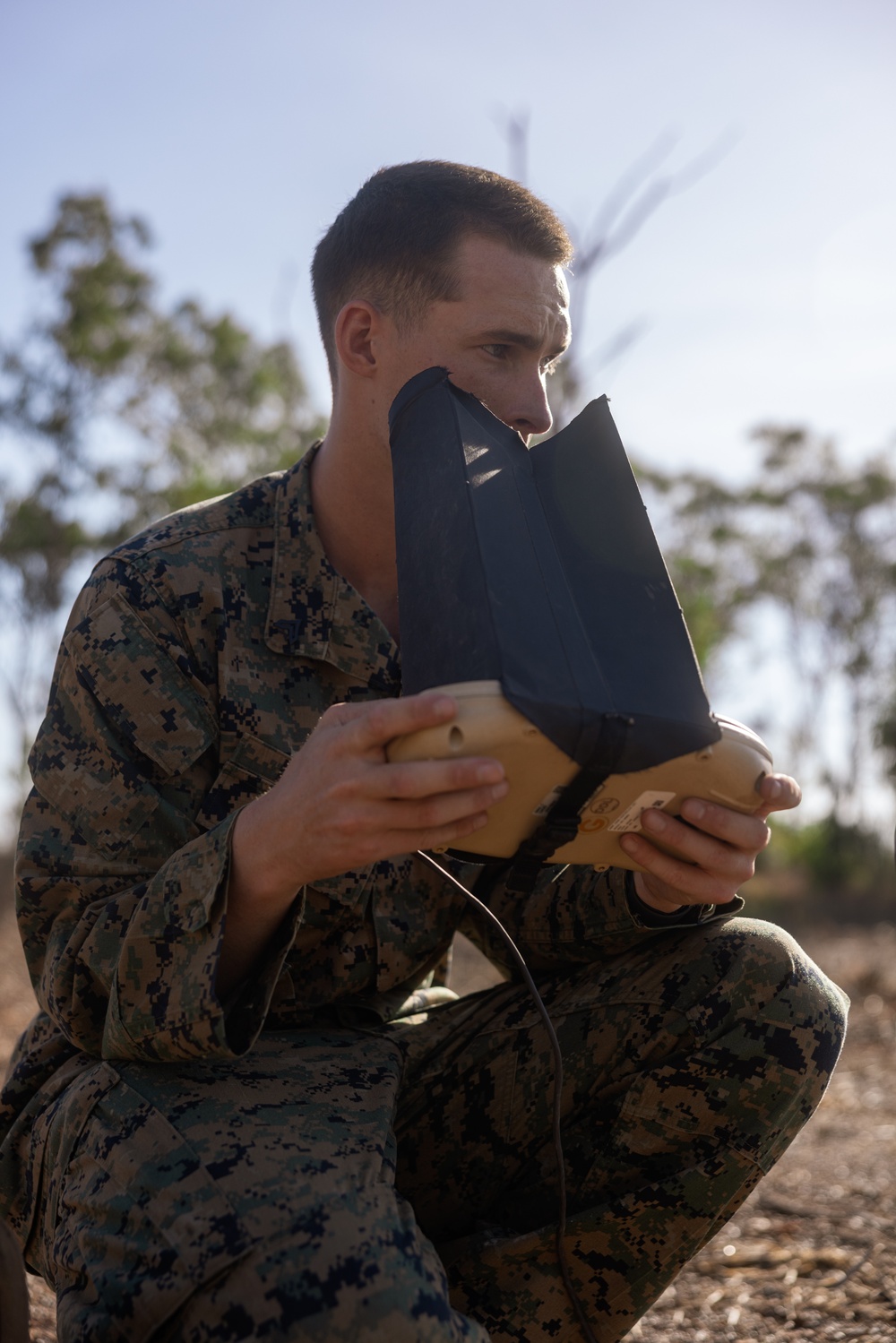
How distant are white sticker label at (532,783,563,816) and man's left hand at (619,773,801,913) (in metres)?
0.15

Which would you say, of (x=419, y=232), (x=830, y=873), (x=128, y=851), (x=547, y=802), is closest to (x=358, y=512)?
(x=419, y=232)

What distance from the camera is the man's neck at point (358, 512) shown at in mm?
2250

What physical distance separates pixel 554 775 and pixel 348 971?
2.46 feet

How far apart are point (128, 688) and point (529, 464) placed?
0.72m

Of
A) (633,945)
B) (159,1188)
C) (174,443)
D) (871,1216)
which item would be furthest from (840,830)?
(159,1188)

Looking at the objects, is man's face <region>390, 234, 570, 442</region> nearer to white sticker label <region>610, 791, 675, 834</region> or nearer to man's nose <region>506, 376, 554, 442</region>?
man's nose <region>506, 376, 554, 442</region>

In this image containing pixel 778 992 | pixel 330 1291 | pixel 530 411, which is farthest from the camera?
pixel 530 411

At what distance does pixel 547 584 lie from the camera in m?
1.55

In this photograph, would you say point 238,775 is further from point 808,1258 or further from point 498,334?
point 808,1258

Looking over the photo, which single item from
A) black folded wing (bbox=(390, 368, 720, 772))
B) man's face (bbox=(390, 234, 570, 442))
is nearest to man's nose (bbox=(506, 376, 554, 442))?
man's face (bbox=(390, 234, 570, 442))

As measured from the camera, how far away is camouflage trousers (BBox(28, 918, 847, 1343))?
1316 mm

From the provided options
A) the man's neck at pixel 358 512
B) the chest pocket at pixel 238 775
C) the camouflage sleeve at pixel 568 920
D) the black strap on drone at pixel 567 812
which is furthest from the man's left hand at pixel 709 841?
the man's neck at pixel 358 512

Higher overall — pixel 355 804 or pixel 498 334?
pixel 498 334

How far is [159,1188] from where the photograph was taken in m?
1.42
